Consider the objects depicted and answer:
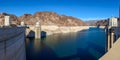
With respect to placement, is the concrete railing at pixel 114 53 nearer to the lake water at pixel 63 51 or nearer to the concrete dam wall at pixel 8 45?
the concrete dam wall at pixel 8 45

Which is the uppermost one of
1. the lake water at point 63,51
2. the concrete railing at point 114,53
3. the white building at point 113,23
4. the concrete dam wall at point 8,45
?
the white building at point 113,23

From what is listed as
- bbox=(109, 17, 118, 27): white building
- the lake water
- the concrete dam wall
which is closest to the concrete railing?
the concrete dam wall

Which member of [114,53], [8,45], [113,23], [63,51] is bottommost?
[63,51]

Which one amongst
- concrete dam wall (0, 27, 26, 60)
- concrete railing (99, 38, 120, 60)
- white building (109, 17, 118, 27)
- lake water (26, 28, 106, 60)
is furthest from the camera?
white building (109, 17, 118, 27)

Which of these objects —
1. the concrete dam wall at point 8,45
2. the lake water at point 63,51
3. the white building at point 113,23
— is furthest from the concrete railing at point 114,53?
the white building at point 113,23

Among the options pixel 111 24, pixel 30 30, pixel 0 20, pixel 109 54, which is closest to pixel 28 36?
pixel 30 30

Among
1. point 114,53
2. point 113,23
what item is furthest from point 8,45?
point 113,23

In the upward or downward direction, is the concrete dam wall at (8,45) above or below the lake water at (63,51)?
above

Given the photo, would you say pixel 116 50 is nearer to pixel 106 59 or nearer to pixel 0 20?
pixel 106 59

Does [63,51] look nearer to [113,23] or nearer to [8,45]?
[113,23]

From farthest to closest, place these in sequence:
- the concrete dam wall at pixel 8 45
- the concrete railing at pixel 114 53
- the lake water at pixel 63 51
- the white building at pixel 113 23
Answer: the white building at pixel 113 23
the lake water at pixel 63 51
the concrete dam wall at pixel 8 45
the concrete railing at pixel 114 53

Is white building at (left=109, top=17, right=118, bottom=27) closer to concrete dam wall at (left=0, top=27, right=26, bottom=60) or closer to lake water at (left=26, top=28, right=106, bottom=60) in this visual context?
lake water at (left=26, top=28, right=106, bottom=60)
